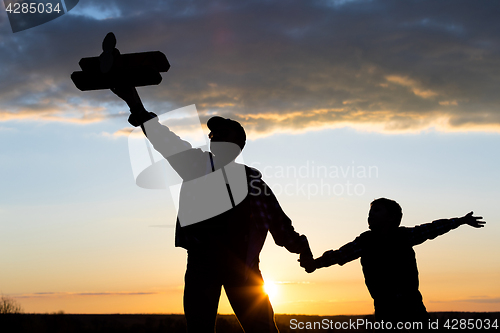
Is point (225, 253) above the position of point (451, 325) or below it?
below

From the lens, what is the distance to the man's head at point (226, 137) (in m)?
4.37

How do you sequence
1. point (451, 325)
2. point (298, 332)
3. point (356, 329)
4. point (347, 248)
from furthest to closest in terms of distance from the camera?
point (356, 329)
point (298, 332)
point (451, 325)
point (347, 248)

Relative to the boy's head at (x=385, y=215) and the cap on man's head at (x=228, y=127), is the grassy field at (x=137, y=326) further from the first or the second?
the cap on man's head at (x=228, y=127)

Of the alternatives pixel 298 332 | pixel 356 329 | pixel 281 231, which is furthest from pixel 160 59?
pixel 356 329

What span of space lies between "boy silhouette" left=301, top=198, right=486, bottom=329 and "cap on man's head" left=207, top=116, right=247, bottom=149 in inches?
70.5

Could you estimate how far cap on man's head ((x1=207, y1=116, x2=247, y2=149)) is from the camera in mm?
4379

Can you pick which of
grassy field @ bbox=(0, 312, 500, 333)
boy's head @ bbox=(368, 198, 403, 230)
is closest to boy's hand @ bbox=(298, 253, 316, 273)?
boy's head @ bbox=(368, 198, 403, 230)

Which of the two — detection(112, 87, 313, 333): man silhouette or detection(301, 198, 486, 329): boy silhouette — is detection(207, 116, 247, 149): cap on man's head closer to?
detection(112, 87, 313, 333): man silhouette

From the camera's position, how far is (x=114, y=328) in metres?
10.5

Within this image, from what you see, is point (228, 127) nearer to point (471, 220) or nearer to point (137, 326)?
point (471, 220)

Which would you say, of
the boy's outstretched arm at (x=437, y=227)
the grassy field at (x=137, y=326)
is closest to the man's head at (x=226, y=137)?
the boy's outstretched arm at (x=437, y=227)

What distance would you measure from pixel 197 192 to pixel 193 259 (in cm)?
57

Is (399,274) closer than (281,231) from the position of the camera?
No

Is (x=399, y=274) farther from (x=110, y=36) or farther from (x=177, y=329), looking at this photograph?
(x=177, y=329)
